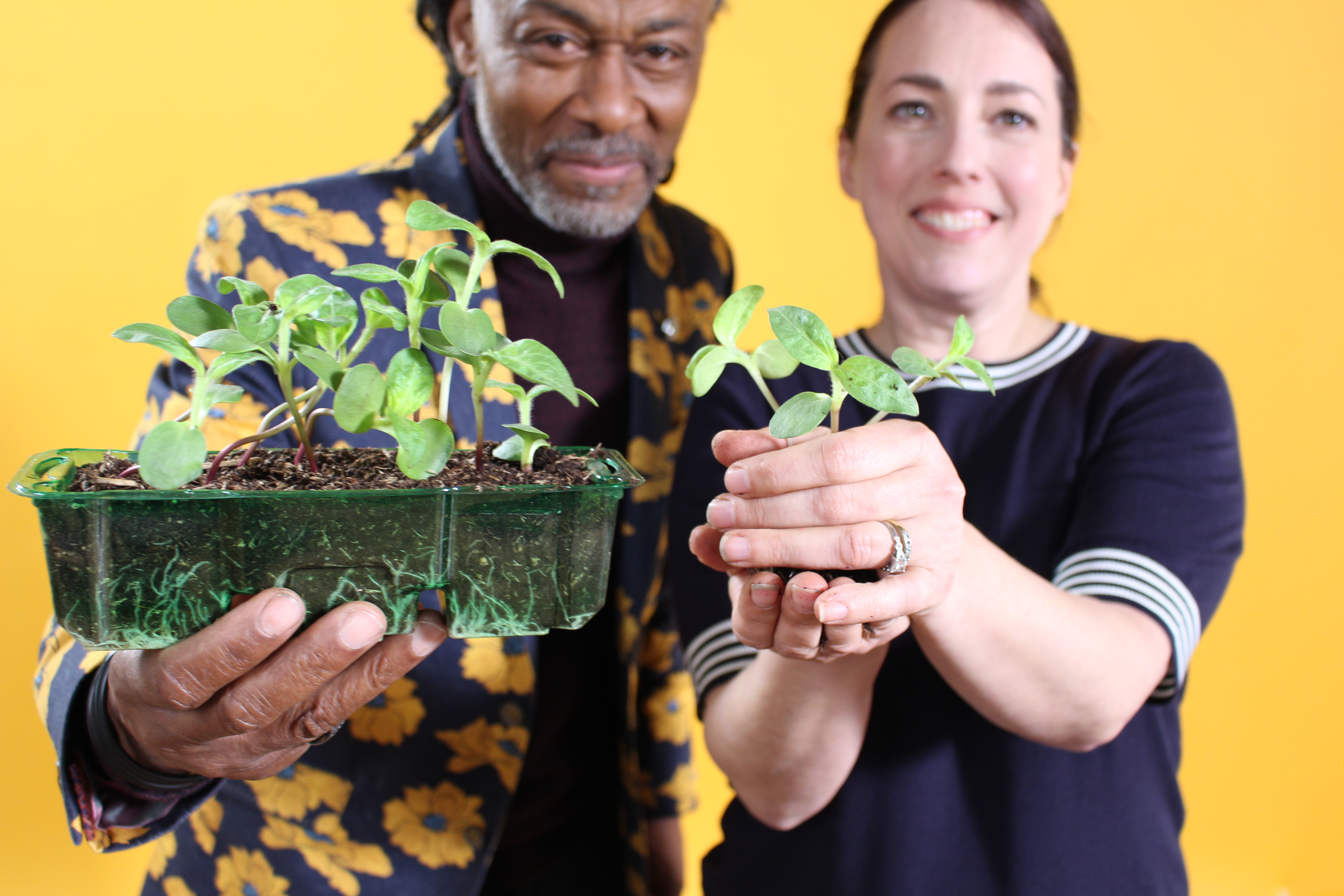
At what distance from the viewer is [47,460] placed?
0.57 metres

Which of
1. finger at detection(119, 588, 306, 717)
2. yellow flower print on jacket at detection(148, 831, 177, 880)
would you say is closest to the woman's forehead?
finger at detection(119, 588, 306, 717)

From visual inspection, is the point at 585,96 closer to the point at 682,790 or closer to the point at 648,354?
the point at 648,354

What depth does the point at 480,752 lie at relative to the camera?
3.34 ft

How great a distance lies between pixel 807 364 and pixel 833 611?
160mm

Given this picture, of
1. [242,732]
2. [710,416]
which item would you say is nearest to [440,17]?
[710,416]

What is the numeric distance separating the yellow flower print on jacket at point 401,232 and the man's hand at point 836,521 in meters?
0.60

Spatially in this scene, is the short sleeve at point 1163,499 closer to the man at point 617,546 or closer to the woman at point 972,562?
the woman at point 972,562

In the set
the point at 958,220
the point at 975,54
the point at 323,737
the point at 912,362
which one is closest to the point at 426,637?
the point at 323,737

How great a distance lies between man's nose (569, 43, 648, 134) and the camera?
1082 mm

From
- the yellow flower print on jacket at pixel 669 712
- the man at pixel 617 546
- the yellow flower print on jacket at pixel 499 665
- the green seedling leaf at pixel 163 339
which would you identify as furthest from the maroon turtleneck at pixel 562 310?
the green seedling leaf at pixel 163 339

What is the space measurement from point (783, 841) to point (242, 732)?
1.78 feet

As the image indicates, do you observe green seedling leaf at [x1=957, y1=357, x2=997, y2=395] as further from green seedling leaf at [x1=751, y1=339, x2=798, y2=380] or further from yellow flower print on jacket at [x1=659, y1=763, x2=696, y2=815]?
yellow flower print on jacket at [x1=659, y1=763, x2=696, y2=815]

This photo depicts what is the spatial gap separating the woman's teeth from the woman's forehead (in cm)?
13

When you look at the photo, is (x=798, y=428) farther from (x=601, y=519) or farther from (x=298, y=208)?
(x=298, y=208)
